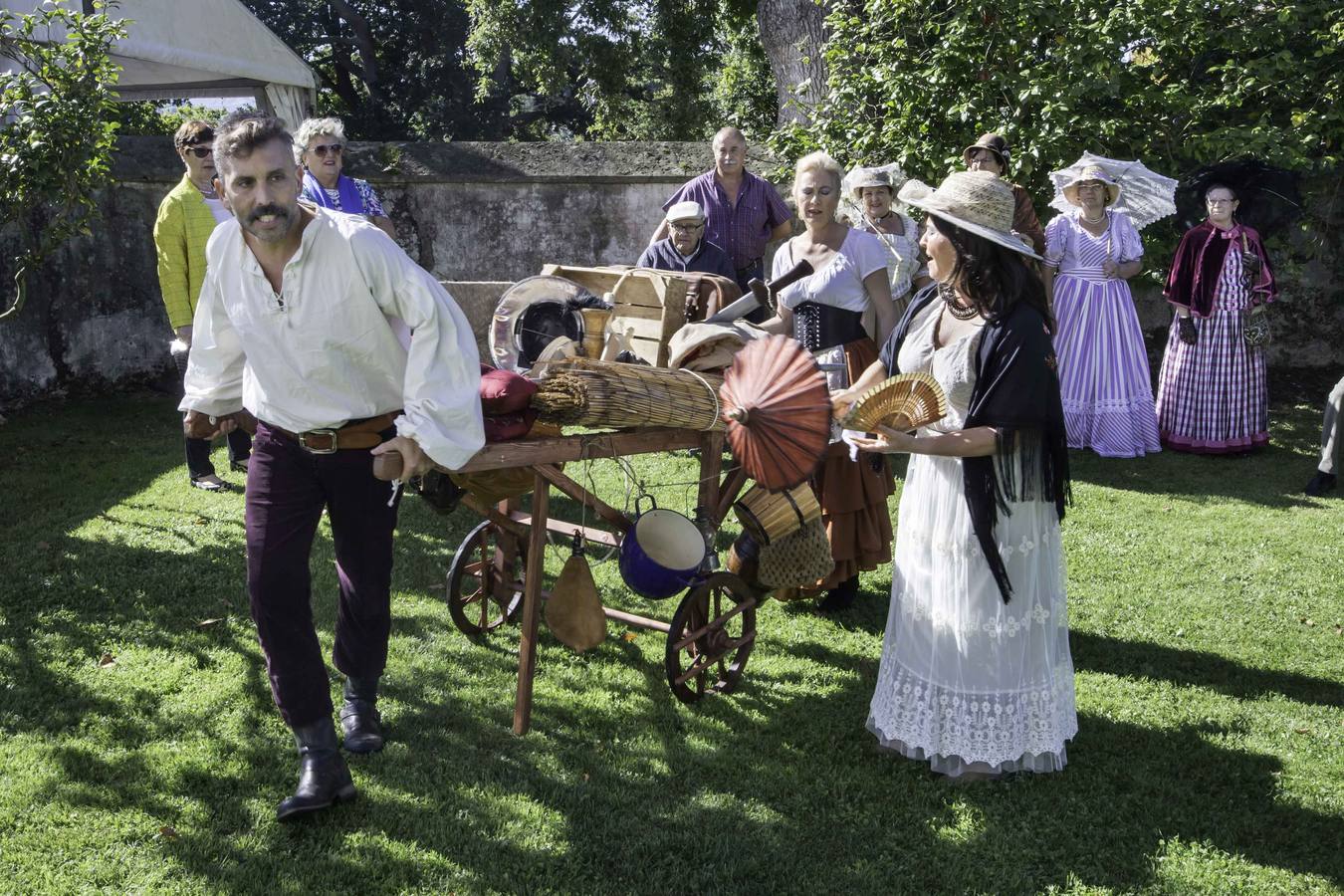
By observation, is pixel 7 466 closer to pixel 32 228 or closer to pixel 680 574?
pixel 32 228

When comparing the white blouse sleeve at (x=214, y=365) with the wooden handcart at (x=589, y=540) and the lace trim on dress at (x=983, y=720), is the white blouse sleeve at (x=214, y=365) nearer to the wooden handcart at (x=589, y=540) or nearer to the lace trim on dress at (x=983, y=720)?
the wooden handcart at (x=589, y=540)

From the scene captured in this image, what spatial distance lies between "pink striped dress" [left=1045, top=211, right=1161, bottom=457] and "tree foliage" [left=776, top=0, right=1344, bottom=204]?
70 centimetres

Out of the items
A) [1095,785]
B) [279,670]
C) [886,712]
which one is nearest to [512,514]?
[279,670]

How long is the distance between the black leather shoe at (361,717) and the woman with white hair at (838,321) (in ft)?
7.01

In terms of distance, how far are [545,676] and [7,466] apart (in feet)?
16.6

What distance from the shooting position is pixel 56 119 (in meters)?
6.39

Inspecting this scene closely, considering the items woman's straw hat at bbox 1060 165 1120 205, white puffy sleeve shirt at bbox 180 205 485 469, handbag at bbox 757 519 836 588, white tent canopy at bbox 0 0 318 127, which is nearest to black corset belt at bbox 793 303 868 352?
handbag at bbox 757 519 836 588

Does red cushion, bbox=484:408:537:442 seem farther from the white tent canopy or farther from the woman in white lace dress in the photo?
the white tent canopy

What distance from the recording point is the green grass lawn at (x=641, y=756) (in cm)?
329

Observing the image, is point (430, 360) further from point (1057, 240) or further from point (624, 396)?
point (1057, 240)

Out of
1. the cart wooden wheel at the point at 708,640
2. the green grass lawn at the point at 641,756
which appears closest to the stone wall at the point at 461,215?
the green grass lawn at the point at 641,756

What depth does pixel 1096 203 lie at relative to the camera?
8.18 metres

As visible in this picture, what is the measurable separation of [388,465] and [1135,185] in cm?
675

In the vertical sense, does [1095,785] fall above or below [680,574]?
below
